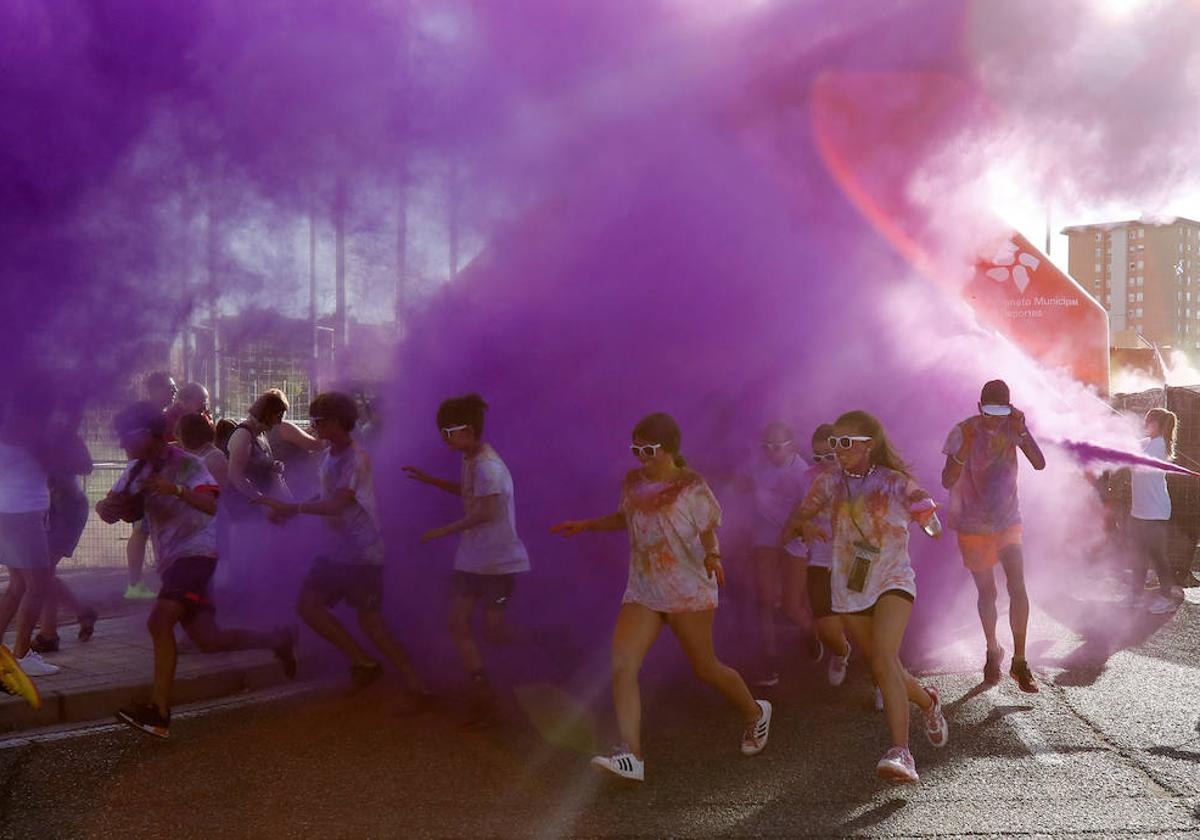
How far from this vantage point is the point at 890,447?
4.92 metres

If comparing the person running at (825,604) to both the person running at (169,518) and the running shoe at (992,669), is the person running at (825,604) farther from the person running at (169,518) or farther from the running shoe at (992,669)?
the person running at (169,518)

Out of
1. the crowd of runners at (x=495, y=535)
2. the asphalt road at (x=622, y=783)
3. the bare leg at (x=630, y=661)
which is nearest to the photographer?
the asphalt road at (x=622, y=783)

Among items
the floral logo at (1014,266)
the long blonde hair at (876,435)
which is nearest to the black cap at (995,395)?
the long blonde hair at (876,435)

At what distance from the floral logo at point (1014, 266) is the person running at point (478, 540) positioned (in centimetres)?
975

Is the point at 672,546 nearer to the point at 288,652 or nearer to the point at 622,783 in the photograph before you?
the point at 622,783

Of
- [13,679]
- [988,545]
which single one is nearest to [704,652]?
[988,545]

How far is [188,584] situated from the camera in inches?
204

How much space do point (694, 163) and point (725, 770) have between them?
405cm

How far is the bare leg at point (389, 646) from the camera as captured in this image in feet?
18.3

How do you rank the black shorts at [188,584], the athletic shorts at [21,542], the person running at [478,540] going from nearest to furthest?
1. the black shorts at [188,584]
2. the person running at [478,540]
3. the athletic shorts at [21,542]

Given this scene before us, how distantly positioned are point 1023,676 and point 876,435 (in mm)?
2073

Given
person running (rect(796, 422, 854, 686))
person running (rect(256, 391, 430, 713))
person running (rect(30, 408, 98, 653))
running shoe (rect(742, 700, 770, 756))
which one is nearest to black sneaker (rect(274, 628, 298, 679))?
person running (rect(256, 391, 430, 713))

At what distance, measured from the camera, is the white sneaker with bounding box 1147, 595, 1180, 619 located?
891 centimetres

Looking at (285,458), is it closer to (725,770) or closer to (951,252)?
(725,770)
